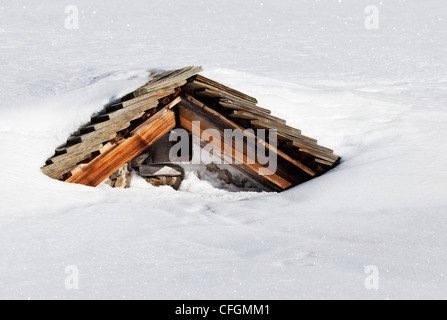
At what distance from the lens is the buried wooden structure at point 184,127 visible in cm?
428

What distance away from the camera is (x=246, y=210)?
3.83 meters

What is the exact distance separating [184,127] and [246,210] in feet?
4.01

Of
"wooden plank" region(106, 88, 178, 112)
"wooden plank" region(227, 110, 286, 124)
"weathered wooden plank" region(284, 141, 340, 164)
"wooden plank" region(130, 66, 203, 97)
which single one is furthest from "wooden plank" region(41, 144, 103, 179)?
"weathered wooden plank" region(284, 141, 340, 164)

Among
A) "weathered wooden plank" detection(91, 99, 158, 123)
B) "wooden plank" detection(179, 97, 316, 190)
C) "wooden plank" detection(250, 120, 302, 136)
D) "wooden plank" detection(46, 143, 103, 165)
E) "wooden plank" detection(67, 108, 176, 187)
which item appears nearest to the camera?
"wooden plank" detection(46, 143, 103, 165)

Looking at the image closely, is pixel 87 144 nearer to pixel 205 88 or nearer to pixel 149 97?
pixel 149 97

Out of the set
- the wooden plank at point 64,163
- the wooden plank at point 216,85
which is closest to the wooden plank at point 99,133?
the wooden plank at point 64,163

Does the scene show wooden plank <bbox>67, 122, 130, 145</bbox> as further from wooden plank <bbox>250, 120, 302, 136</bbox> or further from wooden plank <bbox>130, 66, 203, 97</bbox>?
wooden plank <bbox>250, 120, 302, 136</bbox>

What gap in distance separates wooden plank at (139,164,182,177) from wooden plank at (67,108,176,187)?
321 millimetres

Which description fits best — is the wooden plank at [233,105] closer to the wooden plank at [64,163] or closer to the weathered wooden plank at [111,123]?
the weathered wooden plank at [111,123]

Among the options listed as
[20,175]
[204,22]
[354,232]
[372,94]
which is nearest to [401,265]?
[354,232]

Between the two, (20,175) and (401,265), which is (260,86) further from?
(401,265)

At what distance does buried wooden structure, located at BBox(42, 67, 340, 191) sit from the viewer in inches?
169

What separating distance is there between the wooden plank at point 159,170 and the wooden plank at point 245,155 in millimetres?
467

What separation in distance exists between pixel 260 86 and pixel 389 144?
212 cm
